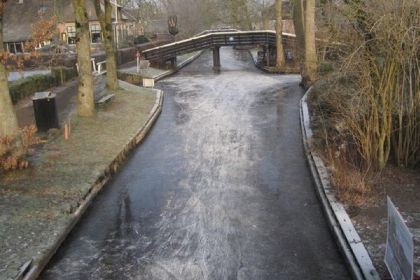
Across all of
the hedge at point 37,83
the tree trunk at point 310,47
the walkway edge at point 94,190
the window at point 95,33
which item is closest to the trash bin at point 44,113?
the walkway edge at point 94,190

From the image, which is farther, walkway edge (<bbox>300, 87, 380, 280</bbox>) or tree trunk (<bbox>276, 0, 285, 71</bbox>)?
tree trunk (<bbox>276, 0, 285, 71</bbox>)

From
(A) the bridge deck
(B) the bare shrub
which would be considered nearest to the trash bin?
(B) the bare shrub

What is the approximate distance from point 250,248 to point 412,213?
9.72 ft

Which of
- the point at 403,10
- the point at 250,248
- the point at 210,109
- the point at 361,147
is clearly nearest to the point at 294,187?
the point at 361,147

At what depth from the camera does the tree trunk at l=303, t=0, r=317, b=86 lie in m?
25.7

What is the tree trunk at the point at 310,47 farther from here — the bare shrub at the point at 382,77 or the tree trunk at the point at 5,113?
the tree trunk at the point at 5,113

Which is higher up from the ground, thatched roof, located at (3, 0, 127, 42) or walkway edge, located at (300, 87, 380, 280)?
thatched roof, located at (3, 0, 127, 42)

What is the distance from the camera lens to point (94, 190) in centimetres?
1084

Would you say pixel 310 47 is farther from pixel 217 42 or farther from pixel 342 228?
pixel 342 228

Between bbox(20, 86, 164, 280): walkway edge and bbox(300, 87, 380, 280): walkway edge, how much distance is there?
4493mm

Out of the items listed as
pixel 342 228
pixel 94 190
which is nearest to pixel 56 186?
pixel 94 190

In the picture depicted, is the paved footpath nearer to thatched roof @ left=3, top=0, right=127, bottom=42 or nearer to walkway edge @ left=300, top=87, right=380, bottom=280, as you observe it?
walkway edge @ left=300, top=87, right=380, bottom=280

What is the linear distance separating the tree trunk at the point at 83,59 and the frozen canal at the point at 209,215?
95.9 inches

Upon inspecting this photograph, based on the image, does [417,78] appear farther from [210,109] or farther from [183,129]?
[210,109]
